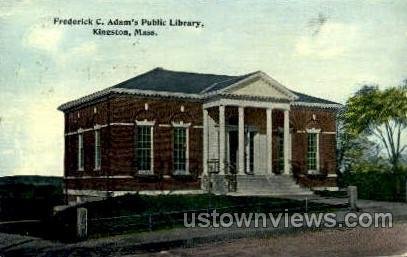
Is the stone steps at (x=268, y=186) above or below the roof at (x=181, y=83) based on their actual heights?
below

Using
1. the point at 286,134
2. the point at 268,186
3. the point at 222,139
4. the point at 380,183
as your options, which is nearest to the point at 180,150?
the point at 222,139

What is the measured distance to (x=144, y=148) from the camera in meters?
18.5

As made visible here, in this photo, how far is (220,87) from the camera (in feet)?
60.3

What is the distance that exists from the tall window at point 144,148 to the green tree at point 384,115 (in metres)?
5.94

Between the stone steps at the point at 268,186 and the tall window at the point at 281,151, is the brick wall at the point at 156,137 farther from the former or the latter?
the stone steps at the point at 268,186

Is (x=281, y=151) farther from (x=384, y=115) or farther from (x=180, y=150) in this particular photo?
(x=384, y=115)

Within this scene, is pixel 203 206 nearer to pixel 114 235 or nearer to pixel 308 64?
pixel 114 235

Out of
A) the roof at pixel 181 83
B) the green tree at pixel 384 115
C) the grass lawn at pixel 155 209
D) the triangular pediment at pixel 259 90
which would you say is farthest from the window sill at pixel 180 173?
the green tree at pixel 384 115

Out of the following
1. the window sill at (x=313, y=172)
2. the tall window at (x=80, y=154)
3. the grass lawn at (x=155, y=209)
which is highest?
the tall window at (x=80, y=154)

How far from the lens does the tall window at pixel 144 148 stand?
60.1 feet

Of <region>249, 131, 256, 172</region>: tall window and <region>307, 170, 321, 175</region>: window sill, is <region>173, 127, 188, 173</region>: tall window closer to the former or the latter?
<region>249, 131, 256, 172</region>: tall window

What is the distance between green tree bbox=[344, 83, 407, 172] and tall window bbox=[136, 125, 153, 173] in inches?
234

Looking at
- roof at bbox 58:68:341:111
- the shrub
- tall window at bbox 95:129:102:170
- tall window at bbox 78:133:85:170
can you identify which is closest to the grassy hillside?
tall window at bbox 78:133:85:170

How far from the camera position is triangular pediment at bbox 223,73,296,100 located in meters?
17.7
